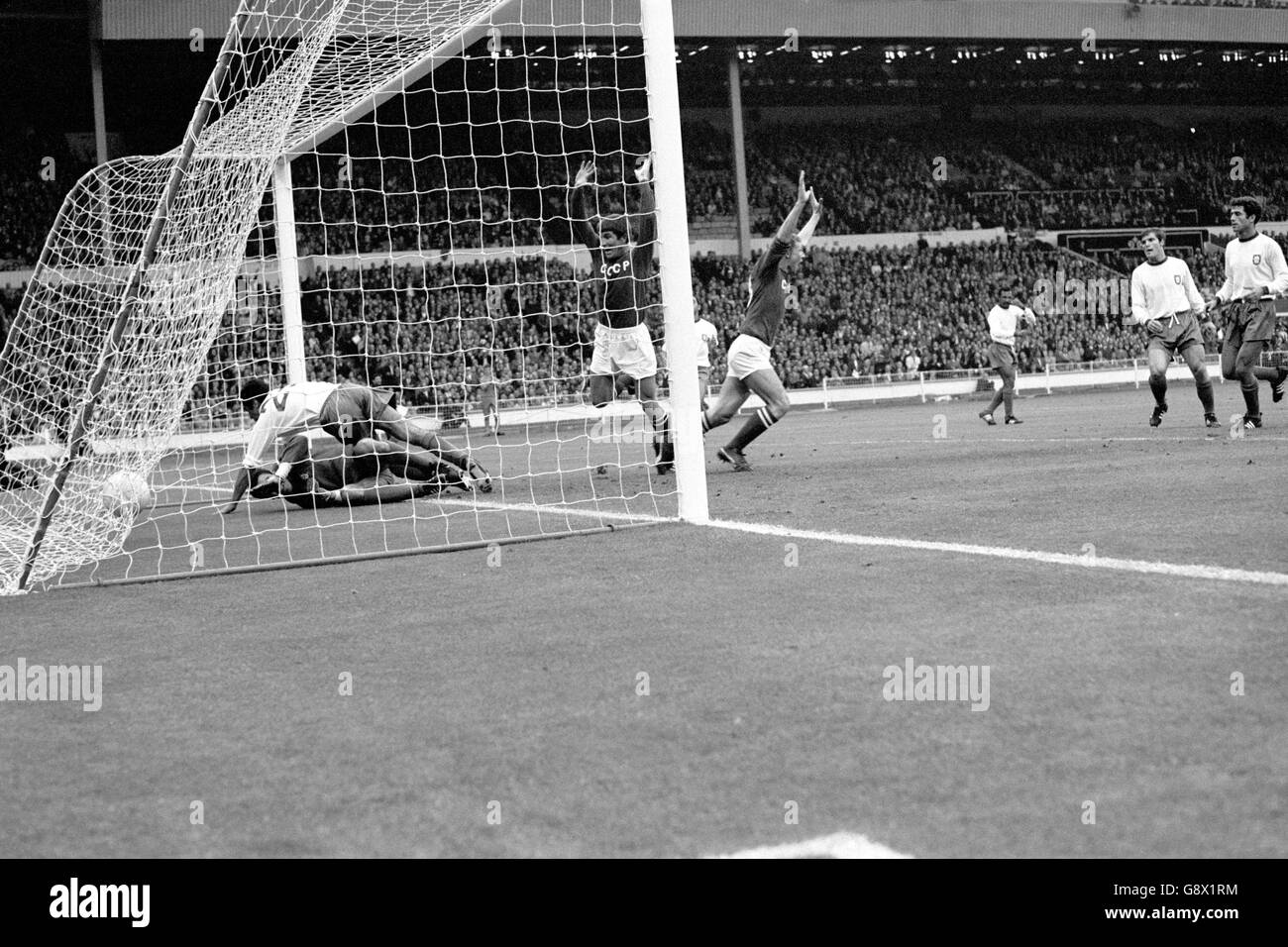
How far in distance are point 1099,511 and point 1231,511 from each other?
65cm

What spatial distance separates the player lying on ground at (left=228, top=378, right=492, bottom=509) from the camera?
404 inches

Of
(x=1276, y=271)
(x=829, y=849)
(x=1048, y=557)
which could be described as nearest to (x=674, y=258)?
(x=1048, y=557)

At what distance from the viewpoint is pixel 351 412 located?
10266mm

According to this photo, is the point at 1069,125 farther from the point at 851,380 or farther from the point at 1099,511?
the point at 1099,511

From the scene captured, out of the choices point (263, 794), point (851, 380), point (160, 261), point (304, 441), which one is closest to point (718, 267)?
point (851, 380)

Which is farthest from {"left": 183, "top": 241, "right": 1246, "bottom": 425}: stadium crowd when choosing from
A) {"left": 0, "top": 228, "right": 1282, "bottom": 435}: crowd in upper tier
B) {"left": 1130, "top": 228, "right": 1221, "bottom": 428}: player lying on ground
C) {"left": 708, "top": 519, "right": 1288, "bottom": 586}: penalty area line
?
{"left": 708, "top": 519, "right": 1288, "bottom": 586}: penalty area line

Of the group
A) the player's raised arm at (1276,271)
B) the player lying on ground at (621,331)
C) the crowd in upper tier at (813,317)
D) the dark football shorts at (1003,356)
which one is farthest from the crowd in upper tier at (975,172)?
the player's raised arm at (1276,271)

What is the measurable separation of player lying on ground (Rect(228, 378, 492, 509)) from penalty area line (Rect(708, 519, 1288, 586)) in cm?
423

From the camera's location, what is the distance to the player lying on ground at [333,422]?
10.3 meters

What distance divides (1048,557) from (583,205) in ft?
20.4

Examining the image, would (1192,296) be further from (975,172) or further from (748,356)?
(975,172)

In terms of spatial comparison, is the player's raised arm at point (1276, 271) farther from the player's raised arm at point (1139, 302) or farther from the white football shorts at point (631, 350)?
the white football shorts at point (631, 350)
